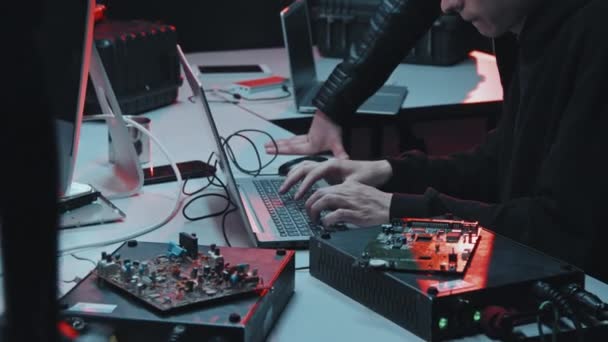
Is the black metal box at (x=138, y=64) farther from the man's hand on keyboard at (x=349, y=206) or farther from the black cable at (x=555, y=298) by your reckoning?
the black cable at (x=555, y=298)

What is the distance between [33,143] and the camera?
35 centimetres

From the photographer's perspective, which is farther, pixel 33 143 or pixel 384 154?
pixel 384 154

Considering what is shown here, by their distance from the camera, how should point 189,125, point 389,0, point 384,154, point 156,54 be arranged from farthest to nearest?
point 384,154, point 156,54, point 189,125, point 389,0

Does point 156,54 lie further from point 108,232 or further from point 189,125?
point 108,232

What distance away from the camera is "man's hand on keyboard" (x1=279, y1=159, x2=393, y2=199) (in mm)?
1564

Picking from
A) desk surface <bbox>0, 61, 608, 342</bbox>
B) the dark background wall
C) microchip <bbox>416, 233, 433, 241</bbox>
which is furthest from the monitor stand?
the dark background wall

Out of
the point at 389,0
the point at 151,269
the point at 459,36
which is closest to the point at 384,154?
the point at 459,36

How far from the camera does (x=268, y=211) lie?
4.88 feet

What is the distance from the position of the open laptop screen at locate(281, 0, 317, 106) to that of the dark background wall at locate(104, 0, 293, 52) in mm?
921

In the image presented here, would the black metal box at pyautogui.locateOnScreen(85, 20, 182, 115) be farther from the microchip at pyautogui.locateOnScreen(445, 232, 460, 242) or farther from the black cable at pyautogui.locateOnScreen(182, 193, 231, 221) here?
the microchip at pyautogui.locateOnScreen(445, 232, 460, 242)

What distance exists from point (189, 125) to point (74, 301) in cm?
132

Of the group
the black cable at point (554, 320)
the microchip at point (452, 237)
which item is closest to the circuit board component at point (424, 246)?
the microchip at point (452, 237)

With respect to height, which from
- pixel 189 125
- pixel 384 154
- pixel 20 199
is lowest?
pixel 384 154

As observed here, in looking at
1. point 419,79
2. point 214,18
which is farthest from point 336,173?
point 214,18
